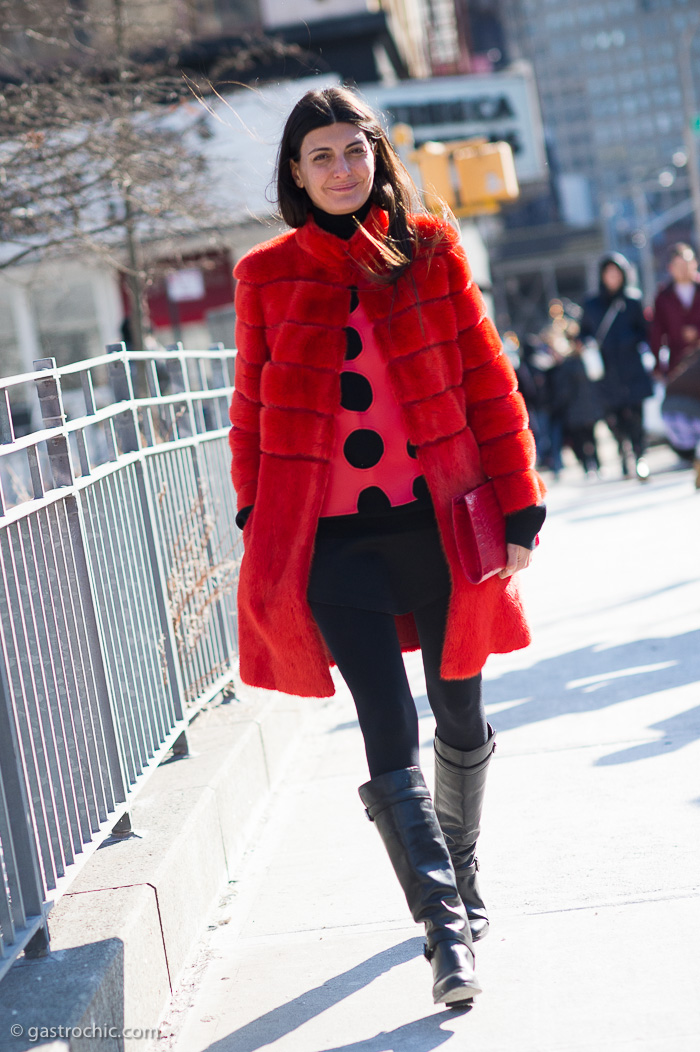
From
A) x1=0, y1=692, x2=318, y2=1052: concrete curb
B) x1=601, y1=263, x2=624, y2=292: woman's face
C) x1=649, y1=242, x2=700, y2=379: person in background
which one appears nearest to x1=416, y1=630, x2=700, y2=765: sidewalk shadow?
x1=0, y1=692, x2=318, y2=1052: concrete curb

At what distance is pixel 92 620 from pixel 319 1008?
115 centimetres

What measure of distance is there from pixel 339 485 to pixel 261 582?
11.1 inches

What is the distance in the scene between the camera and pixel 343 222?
2.84 metres

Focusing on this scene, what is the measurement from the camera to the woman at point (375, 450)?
2746mm

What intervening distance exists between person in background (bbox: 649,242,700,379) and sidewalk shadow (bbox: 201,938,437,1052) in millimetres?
8222

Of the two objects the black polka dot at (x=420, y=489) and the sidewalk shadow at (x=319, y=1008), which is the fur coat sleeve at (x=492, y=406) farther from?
the sidewalk shadow at (x=319, y=1008)

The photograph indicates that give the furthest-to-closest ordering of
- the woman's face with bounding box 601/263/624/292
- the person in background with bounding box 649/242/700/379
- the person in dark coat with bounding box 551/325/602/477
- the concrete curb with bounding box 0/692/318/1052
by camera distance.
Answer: the person in dark coat with bounding box 551/325/602/477, the woman's face with bounding box 601/263/624/292, the person in background with bounding box 649/242/700/379, the concrete curb with bounding box 0/692/318/1052

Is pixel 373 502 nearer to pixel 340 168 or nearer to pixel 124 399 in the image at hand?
pixel 340 168

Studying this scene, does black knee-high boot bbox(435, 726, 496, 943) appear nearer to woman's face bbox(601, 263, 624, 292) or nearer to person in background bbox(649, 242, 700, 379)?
person in background bbox(649, 242, 700, 379)

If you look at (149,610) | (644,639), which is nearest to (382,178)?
(149,610)

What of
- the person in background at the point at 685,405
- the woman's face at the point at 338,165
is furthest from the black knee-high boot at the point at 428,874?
the person in background at the point at 685,405

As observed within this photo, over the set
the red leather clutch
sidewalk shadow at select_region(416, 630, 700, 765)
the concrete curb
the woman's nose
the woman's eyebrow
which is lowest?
sidewalk shadow at select_region(416, 630, 700, 765)

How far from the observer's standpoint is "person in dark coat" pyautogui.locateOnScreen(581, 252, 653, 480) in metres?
11.5

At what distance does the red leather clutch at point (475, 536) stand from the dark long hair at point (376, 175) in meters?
0.52
